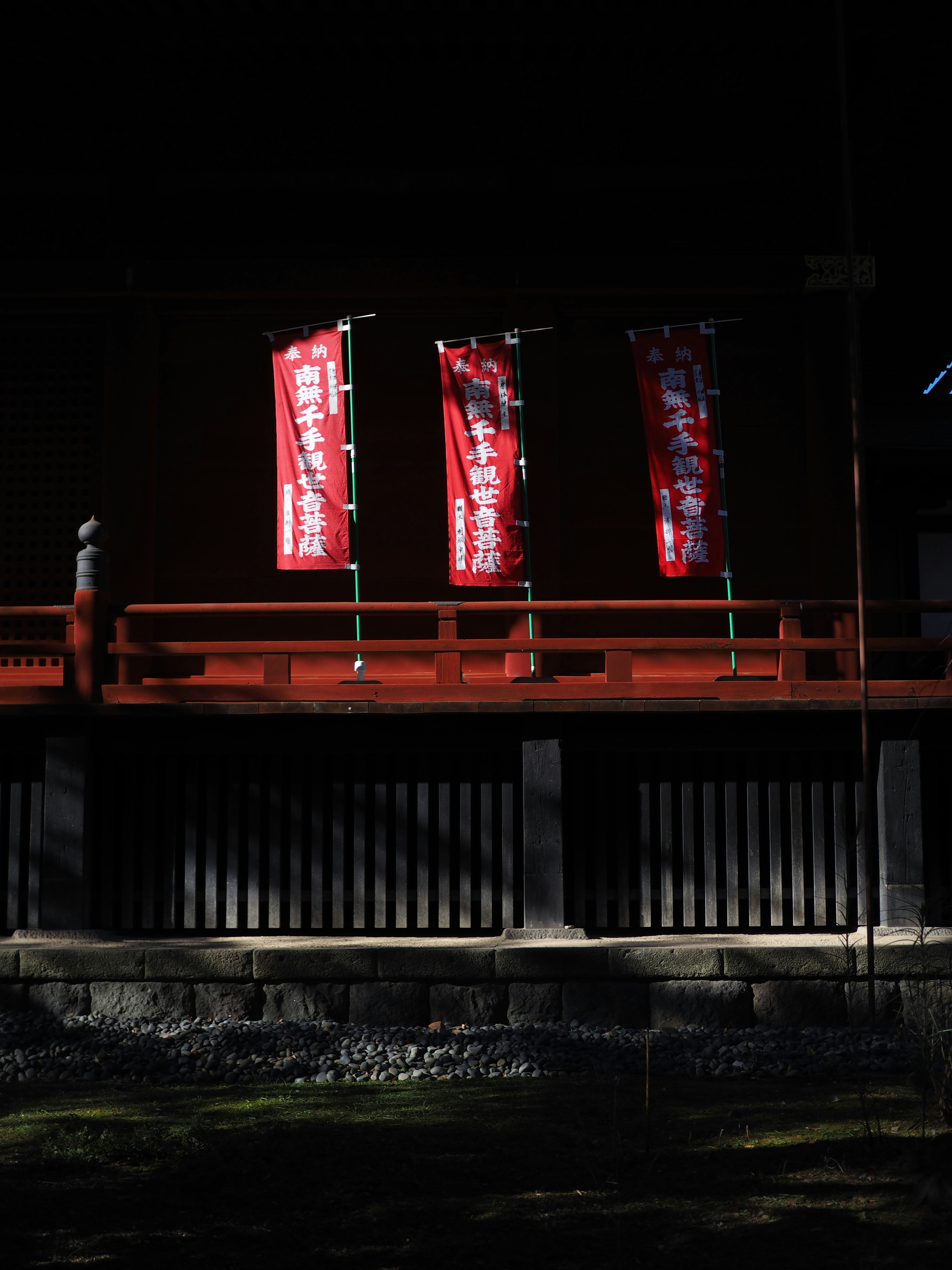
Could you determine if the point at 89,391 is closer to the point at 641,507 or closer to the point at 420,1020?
the point at 641,507

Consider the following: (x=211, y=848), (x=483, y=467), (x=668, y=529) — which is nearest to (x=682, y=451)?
(x=668, y=529)

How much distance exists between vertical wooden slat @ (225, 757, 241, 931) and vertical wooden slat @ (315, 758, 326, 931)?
560mm

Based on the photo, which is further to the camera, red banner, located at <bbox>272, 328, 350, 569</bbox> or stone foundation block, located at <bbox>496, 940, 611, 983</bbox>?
red banner, located at <bbox>272, 328, 350, 569</bbox>

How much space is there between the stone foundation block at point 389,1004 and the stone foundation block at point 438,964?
0.08 m

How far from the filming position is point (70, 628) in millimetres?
8695

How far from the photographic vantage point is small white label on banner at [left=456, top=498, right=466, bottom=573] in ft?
30.6

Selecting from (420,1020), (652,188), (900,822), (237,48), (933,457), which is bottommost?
(420,1020)

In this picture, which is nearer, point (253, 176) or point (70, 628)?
point (70, 628)

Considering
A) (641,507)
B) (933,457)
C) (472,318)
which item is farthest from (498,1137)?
(933,457)

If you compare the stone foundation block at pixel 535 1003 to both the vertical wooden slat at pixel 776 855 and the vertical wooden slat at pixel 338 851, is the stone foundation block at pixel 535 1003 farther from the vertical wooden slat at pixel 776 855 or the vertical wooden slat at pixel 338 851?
the vertical wooden slat at pixel 776 855

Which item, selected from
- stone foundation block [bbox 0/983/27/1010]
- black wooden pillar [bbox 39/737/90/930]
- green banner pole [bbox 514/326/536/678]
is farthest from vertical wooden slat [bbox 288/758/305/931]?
green banner pole [bbox 514/326/536/678]

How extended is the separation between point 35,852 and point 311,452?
12.8 feet

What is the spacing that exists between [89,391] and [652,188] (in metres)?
5.53

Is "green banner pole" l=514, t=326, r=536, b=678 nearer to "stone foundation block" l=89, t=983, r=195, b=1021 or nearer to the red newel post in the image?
the red newel post
